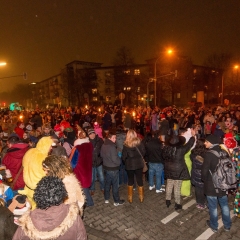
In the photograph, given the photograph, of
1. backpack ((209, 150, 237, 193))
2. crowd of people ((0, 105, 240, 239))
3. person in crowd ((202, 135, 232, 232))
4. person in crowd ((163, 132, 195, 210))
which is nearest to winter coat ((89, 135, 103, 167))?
crowd of people ((0, 105, 240, 239))

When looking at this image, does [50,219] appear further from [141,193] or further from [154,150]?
[154,150]

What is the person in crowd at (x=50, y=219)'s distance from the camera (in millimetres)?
2213

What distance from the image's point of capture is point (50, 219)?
2.23 metres

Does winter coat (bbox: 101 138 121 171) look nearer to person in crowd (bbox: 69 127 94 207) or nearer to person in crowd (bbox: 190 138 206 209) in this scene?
person in crowd (bbox: 69 127 94 207)

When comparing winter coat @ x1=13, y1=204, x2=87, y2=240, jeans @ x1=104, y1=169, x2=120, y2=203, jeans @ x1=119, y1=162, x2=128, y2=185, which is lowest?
jeans @ x1=119, y1=162, x2=128, y2=185

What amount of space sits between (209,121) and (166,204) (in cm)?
810

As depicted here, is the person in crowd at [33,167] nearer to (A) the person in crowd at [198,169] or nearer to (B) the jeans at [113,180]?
(B) the jeans at [113,180]

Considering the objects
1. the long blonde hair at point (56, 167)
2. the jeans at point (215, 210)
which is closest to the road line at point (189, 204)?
the jeans at point (215, 210)

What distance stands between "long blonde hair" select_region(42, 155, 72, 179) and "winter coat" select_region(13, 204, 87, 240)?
1384 millimetres

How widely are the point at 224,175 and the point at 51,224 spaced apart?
3496mm

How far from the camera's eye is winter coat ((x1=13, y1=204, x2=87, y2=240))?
221 cm

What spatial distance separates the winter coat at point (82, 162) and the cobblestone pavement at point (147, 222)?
931 millimetres

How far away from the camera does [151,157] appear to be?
6727 millimetres

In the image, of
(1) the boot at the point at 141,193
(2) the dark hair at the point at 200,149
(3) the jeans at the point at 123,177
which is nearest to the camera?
(2) the dark hair at the point at 200,149
